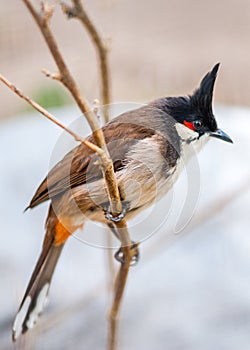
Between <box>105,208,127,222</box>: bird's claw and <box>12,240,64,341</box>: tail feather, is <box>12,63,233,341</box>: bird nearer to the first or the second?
<box>105,208,127,222</box>: bird's claw

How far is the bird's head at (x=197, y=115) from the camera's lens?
1348 millimetres

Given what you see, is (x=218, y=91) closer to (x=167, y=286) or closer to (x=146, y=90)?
(x=146, y=90)

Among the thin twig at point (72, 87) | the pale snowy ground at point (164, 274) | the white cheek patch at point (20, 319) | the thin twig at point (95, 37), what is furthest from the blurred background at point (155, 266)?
the thin twig at point (72, 87)

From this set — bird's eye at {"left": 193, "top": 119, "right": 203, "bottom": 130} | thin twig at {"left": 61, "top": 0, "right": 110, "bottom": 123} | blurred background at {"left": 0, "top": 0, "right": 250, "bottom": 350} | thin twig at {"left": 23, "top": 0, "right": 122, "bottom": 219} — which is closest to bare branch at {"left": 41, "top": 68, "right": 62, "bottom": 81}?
thin twig at {"left": 23, "top": 0, "right": 122, "bottom": 219}

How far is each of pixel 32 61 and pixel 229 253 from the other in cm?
266

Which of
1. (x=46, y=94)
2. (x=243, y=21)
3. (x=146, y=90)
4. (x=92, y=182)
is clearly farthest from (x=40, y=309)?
(x=243, y=21)

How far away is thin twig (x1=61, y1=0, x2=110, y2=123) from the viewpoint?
1.39 meters

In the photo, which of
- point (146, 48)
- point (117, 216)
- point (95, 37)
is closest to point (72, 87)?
point (117, 216)

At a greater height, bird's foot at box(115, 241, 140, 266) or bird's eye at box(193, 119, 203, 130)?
bird's eye at box(193, 119, 203, 130)

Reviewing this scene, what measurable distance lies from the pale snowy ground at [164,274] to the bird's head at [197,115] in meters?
0.98

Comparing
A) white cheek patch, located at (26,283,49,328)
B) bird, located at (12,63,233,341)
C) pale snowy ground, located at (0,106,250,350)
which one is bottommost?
pale snowy ground, located at (0,106,250,350)

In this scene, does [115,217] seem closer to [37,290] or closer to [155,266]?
[37,290]

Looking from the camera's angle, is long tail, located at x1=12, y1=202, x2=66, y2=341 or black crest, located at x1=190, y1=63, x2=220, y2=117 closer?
black crest, located at x1=190, y1=63, x2=220, y2=117

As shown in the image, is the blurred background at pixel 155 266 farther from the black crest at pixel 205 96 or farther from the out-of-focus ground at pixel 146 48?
the out-of-focus ground at pixel 146 48
